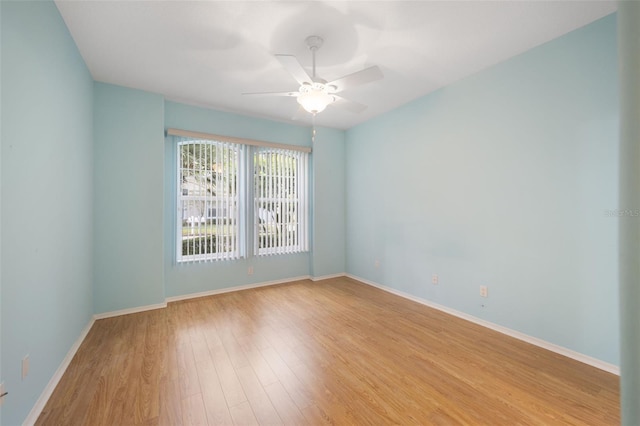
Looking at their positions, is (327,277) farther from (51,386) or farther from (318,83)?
(51,386)

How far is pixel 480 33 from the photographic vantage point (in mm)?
2281

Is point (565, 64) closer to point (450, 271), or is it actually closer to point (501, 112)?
point (501, 112)

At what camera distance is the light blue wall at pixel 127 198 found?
312 centimetres

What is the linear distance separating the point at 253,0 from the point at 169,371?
9.51 ft

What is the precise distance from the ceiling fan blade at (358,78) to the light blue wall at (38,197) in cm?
195

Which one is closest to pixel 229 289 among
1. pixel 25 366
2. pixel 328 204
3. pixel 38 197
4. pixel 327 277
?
pixel 327 277

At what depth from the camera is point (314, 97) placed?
222 centimetres

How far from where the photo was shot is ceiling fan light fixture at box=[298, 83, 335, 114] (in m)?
2.20

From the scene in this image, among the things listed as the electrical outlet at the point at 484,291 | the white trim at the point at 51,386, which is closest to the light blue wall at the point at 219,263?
the white trim at the point at 51,386

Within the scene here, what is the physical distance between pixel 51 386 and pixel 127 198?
6.70 ft

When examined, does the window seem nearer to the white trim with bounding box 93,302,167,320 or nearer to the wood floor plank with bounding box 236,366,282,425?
the white trim with bounding box 93,302,167,320

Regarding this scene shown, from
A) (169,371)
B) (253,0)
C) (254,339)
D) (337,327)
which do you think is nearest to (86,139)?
(253,0)

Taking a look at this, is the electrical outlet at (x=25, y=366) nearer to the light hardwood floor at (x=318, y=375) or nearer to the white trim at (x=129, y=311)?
the light hardwood floor at (x=318, y=375)

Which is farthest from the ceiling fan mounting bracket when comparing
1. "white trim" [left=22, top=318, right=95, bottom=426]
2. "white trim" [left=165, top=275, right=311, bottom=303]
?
"white trim" [left=165, top=275, right=311, bottom=303]
